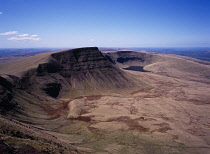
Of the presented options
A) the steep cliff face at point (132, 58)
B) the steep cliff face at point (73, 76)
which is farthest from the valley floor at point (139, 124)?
the steep cliff face at point (132, 58)

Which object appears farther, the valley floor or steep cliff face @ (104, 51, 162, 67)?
steep cliff face @ (104, 51, 162, 67)

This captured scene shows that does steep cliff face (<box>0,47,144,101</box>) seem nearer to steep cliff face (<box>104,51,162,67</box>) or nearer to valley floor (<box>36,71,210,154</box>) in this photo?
valley floor (<box>36,71,210,154</box>)

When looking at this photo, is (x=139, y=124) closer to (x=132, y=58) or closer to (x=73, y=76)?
(x=73, y=76)

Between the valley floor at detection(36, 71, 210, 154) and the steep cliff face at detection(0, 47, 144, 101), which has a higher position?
the steep cliff face at detection(0, 47, 144, 101)

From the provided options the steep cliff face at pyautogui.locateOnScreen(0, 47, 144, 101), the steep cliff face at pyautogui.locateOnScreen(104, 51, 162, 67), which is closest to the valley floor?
the steep cliff face at pyautogui.locateOnScreen(0, 47, 144, 101)

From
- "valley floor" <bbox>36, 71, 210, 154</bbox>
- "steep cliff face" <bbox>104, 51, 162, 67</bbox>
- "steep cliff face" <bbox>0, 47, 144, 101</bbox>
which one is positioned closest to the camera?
"valley floor" <bbox>36, 71, 210, 154</bbox>

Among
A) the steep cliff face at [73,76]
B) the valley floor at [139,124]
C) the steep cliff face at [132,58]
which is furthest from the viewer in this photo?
the steep cliff face at [132,58]

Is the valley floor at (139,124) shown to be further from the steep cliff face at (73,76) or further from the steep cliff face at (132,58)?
the steep cliff face at (132,58)

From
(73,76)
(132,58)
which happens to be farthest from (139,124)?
(132,58)

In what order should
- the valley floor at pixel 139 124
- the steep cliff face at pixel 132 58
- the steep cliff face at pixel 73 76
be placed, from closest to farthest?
the valley floor at pixel 139 124
the steep cliff face at pixel 73 76
the steep cliff face at pixel 132 58

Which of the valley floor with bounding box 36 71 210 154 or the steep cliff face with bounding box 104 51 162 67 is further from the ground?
the steep cliff face with bounding box 104 51 162 67

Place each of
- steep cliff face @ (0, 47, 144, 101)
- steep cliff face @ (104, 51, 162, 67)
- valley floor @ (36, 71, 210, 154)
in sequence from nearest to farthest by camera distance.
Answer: valley floor @ (36, 71, 210, 154)
steep cliff face @ (0, 47, 144, 101)
steep cliff face @ (104, 51, 162, 67)
